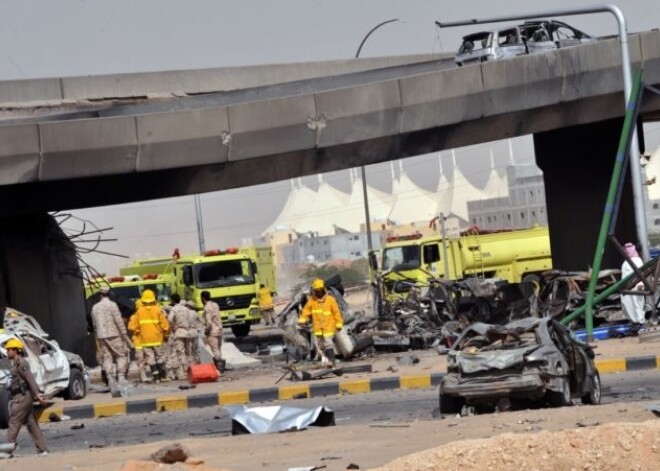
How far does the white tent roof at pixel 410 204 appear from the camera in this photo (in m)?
142

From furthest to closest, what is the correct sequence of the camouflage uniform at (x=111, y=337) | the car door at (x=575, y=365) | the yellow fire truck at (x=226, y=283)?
the yellow fire truck at (x=226, y=283), the camouflage uniform at (x=111, y=337), the car door at (x=575, y=365)

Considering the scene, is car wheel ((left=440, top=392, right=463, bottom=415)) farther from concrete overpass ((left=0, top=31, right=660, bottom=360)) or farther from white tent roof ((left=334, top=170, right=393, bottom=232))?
white tent roof ((left=334, top=170, right=393, bottom=232))

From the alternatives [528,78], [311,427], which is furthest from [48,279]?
[311,427]

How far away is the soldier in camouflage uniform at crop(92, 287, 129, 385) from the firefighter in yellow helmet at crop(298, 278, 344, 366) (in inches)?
127

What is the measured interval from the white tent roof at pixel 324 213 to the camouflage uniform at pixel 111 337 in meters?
116

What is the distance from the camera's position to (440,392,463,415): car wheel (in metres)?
16.1

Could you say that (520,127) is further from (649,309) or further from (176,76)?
(176,76)

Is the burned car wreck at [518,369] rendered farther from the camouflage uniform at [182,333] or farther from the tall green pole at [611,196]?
the camouflage uniform at [182,333]

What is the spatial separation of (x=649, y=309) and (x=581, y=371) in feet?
33.2

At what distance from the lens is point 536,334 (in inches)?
646

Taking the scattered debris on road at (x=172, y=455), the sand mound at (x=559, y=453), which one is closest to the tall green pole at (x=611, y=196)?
the scattered debris on road at (x=172, y=455)

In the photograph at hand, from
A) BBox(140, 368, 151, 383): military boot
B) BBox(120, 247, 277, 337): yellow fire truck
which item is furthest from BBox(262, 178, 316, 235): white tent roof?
BBox(140, 368, 151, 383): military boot

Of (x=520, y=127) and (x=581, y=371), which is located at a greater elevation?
(x=520, y=127)

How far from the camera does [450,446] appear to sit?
10977 mm
